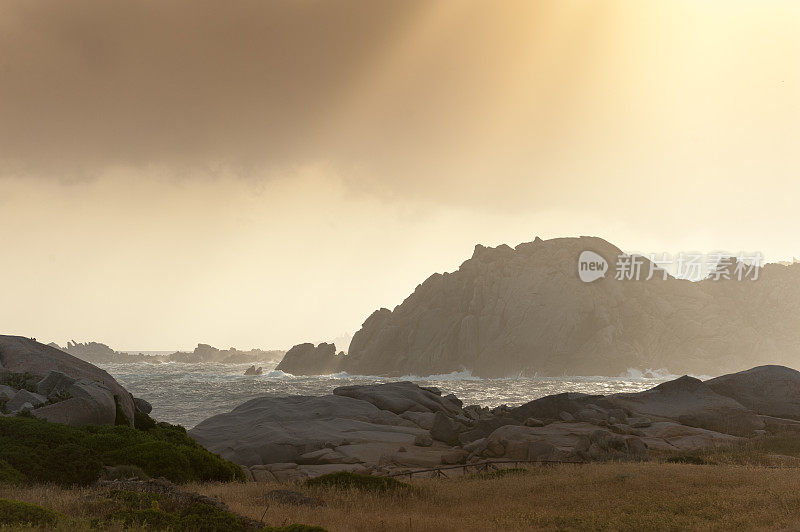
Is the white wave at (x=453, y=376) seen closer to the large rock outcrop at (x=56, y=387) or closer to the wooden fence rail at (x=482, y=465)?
the wooden fence rail at (x=482, y=465)

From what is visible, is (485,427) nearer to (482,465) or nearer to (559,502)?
(482,465)

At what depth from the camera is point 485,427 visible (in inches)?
1512

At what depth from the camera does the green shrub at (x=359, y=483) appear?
2034 cm

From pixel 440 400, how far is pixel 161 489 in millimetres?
40250

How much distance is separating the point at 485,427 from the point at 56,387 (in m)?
26.0

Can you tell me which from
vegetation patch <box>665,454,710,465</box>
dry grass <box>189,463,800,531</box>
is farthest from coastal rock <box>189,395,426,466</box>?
vegetation patch <box>665,454,710,465</box>

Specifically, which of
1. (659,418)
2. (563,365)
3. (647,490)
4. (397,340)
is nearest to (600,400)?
(659,418)

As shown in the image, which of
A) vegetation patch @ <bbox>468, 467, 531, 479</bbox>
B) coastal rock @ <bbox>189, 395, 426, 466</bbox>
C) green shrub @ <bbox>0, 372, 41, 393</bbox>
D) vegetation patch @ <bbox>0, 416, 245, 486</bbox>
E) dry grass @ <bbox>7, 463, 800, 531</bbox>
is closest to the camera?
dry grass @ <bbox>7, 463, 800, 531</bbox>

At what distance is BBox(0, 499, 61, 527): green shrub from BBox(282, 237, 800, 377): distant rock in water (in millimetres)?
164780

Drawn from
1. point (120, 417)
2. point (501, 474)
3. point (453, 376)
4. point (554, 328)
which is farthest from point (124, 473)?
point (554, 328)

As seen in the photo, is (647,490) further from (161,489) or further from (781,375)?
(781,375)

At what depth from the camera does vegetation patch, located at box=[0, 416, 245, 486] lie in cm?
1959

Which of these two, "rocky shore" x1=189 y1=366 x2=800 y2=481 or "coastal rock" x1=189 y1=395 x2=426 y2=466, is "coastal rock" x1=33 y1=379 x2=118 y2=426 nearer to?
"rocky shore" x1=189 y1=366 x2=800 y2=481

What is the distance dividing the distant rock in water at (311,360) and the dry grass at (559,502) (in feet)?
574
